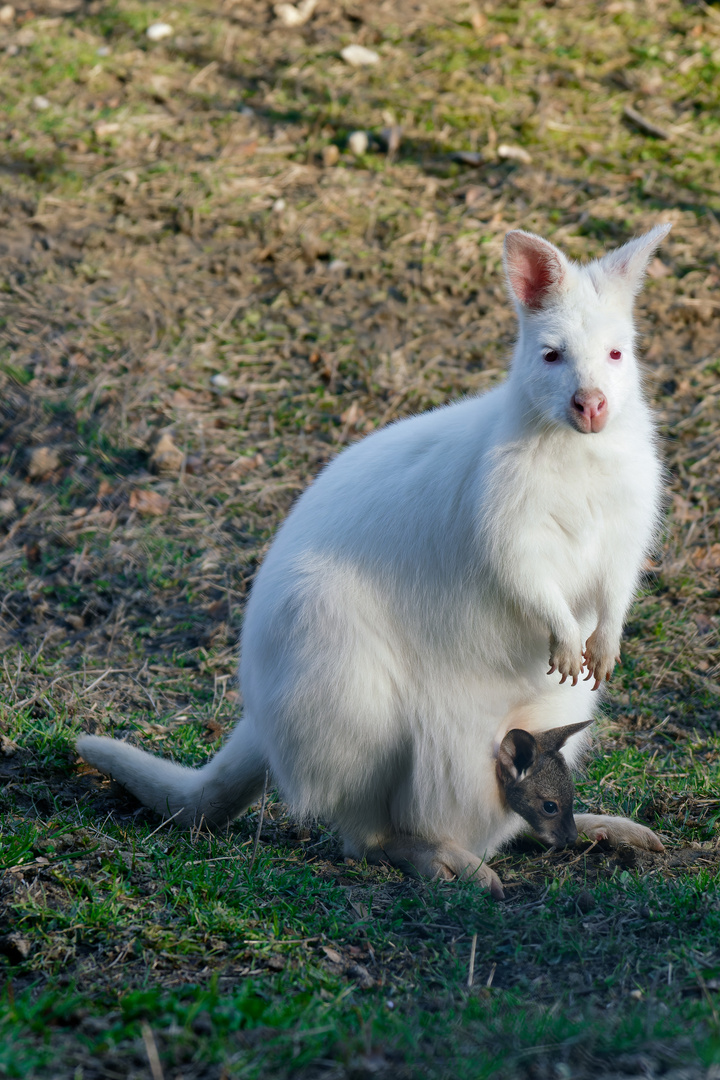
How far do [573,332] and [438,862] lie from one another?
1728 mm

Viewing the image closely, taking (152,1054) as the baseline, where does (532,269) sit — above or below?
above

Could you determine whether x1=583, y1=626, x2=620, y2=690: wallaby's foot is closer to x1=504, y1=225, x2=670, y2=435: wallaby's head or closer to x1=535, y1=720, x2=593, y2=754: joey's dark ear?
x1=535, y1=720, x2=593, y2=754: joey's dark ear

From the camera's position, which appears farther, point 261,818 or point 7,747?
point 7,747

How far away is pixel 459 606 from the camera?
3340 millimetres

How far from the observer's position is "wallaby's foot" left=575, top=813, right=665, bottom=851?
3469mm

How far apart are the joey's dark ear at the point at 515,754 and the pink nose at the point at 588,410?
104cm

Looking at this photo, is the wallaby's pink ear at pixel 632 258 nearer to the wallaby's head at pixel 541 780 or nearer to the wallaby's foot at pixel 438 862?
the wallaby's head at pixel 541 780

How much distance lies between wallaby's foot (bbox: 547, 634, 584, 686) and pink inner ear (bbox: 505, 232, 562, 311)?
1071 mm

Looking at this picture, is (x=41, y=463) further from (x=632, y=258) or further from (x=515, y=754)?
(x=632, y=258)

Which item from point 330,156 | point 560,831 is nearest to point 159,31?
point 330,156

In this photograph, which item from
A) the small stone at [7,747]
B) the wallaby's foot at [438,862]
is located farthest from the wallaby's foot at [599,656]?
the small stone at [7,747]

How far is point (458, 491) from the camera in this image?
3.35 metres

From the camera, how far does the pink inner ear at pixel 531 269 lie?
3199 mm

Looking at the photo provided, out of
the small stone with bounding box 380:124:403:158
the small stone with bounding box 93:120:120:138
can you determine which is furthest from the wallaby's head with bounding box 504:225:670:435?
the small stone with bounding box 93:120:120:138
